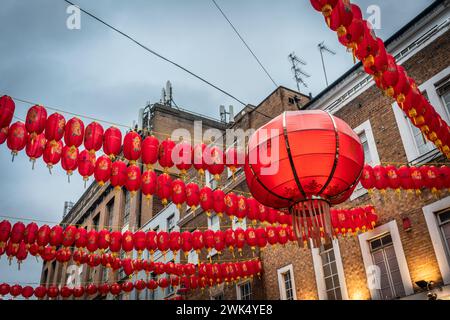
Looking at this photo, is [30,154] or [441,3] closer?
[30,154]

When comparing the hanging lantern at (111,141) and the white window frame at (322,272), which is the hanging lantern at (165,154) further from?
the white window frame at (322,272)

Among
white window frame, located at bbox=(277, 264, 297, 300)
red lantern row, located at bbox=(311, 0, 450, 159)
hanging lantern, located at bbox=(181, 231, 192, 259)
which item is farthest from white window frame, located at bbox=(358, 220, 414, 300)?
hanging lantern, located at bbox=(181, 231, 192, 259)

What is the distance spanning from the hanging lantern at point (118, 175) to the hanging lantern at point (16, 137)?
6.92 feet

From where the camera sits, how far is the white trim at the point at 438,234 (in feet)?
34.2

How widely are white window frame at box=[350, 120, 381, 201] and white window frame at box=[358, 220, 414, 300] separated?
1.44 metres

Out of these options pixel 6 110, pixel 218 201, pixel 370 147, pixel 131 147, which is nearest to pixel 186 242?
pixel 218 201

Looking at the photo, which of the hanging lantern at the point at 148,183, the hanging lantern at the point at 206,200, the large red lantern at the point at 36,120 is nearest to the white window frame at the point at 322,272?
the hanging lantern at the point at 206,200

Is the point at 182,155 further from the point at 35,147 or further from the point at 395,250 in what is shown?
the point at 395,250

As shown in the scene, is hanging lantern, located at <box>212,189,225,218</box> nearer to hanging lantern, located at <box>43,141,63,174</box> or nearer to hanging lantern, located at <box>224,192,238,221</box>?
hanging lantern, located at <box>224,192,238,221</box>

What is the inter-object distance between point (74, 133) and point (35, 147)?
876 millimetres

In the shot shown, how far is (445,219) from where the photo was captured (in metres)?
11.2

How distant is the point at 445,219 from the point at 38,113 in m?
11.0
